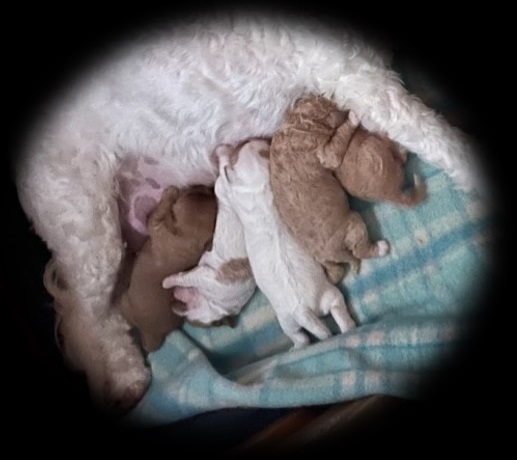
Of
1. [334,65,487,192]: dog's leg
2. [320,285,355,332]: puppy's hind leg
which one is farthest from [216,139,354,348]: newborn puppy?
[334,65,487,192]: dog's leg

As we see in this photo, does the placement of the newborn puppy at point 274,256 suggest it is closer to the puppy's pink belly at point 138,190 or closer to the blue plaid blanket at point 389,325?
the blue plaid blanket at point 389,325

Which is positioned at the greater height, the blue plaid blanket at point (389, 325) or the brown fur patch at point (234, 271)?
the brown fur patch at point (234, 271)

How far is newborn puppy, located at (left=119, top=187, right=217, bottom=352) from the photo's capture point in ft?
5.49

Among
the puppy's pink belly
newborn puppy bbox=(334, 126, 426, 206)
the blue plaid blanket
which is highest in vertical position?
the puppy's pink belly

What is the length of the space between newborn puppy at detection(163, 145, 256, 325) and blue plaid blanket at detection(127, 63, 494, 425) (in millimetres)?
88

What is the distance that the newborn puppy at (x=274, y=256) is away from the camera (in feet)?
5.04

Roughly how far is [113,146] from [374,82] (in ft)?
2.01

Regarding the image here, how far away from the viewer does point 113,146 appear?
5.43ft

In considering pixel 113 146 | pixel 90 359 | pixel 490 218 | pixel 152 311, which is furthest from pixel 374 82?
pixel 90 359

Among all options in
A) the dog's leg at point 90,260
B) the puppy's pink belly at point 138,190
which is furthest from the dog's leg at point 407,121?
the dog's leg at point 90,260

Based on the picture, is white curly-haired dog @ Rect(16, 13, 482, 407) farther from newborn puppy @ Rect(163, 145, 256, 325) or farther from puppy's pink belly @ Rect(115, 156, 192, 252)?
newborn puppy @ Rect(163, 145, 256, 325)

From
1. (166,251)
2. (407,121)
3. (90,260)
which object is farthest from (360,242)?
(90,260)

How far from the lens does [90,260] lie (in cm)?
173

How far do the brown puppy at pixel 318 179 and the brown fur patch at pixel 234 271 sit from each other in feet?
0.56
